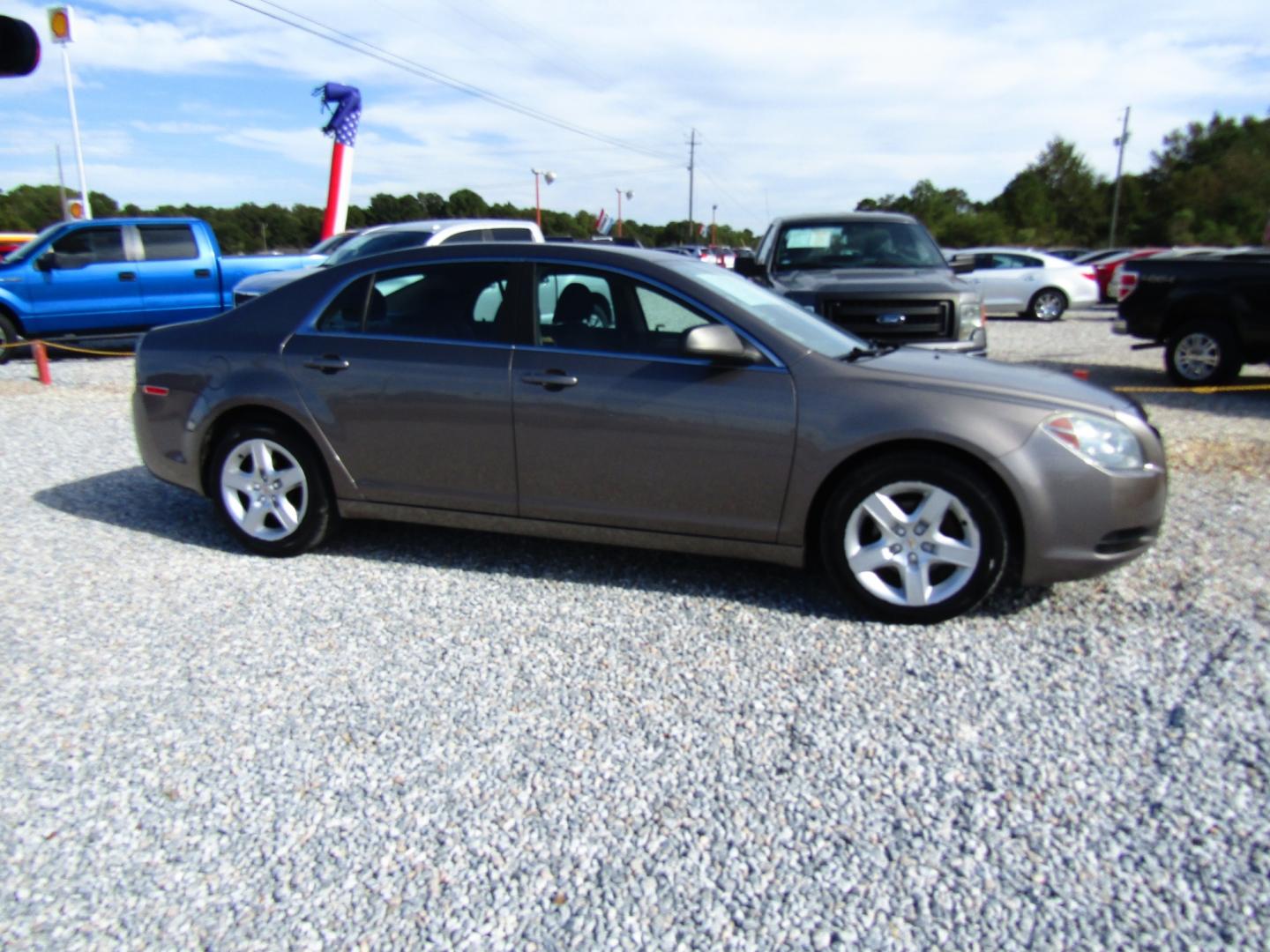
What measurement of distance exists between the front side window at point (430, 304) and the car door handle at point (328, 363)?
0.17 metres

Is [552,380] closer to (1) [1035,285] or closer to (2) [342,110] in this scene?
(1) [1035,285]

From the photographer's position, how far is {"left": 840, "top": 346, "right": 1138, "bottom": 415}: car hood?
398cm

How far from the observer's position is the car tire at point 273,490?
4820 mm

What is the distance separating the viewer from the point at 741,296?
460 centimetres

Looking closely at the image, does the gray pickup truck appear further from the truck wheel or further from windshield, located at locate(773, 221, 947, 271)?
the truck wheel

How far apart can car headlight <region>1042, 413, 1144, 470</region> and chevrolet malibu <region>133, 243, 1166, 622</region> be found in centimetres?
1

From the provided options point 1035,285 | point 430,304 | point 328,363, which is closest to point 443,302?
point 430,304

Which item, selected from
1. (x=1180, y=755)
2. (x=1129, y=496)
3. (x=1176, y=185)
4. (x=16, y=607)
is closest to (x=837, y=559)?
(x=1129, y=496)

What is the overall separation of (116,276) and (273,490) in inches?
404

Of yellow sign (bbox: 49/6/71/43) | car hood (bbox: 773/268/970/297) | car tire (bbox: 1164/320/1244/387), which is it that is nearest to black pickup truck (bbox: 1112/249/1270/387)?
car tire (bbox: 1164/320/1244/387)

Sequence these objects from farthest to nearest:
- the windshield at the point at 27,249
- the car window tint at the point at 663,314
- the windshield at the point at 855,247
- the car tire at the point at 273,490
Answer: the windshield at the point at 27,249, the windshield at the point at 855,247, the car tire at the point at 273,490, the car window tint at the point at 663,314

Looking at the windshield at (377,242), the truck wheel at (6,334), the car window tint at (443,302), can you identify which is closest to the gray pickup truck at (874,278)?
the car window tint at (443,302)

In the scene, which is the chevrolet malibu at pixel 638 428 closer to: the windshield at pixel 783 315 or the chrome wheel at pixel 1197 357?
the windshield at pixel 783 315

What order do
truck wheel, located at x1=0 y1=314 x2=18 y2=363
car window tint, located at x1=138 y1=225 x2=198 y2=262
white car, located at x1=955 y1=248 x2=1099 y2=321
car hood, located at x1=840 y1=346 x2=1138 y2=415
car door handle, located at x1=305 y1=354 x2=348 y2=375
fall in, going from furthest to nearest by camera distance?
white car, located at x1=955 y1=248 x2=1099 y2=321
car window tint, located at x1=138 y1=225 x2=198 y2=262
truck wheel, located at x1=0 y1=314 x2=18 y2=363
car door handle, located at x1=305 y1=354 x2=348 y2=375
car hood, located at x1=840 y1=346 x2=1138 y2=415
